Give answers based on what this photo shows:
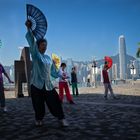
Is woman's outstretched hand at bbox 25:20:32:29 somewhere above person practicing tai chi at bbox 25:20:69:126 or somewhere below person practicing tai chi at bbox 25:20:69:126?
above

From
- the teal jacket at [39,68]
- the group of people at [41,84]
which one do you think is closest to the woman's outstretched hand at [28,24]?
the group of people at [41,84]

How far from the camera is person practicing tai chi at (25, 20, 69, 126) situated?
6.52 metres

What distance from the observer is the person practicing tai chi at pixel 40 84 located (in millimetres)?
6523

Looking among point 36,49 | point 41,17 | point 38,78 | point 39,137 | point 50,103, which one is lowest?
point 39,137

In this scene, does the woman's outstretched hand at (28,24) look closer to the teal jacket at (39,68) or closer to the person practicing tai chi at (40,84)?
the person practicing tai chi at (40,84)

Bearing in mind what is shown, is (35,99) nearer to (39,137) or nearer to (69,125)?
(69,125)

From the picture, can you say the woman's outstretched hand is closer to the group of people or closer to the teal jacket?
the group of people

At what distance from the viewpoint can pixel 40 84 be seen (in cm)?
651

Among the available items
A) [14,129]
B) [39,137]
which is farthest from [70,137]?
[14,129]

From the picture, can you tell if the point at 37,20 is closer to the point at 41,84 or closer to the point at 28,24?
the point at 28,24

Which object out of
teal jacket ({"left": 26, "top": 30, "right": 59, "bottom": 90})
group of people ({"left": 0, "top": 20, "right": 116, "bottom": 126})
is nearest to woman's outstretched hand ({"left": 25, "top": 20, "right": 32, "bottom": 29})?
group of people ({"left": 0, "top": 20, "right": 116, "bottom": 126})

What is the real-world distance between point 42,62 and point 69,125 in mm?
1424

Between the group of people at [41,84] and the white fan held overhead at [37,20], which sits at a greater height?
the white fan held overhead at [37,20]

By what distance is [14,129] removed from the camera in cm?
628
